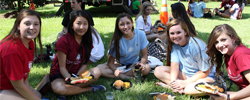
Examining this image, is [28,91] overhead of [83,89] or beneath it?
overhead

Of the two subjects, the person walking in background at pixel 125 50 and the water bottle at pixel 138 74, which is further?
the person walking in background at pixel 125 50

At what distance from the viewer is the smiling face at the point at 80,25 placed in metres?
2.85

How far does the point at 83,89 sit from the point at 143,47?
126cm

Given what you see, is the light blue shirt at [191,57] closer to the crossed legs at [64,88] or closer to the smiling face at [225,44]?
the smiling face at [225,44]

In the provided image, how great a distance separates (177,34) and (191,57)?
1.36 ft

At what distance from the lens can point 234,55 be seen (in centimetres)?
224

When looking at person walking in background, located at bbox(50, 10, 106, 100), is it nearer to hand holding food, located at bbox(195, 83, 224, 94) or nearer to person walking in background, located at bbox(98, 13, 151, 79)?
person walking in background, located at bbox(98, 13, 151, 79)

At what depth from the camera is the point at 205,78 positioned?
2840 mm

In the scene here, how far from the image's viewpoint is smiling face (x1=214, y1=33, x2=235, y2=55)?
2.29 m

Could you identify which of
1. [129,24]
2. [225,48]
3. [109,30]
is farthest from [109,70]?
[109,30]

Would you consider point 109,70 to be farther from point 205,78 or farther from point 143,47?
point 205,78

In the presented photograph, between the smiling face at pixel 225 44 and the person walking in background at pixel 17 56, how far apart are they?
2.12 metres

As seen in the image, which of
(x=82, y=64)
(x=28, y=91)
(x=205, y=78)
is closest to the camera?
(x=28, y=91)

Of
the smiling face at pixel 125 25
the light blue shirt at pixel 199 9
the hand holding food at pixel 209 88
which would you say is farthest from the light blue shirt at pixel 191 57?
the light blue shirt at pixel 199 9
